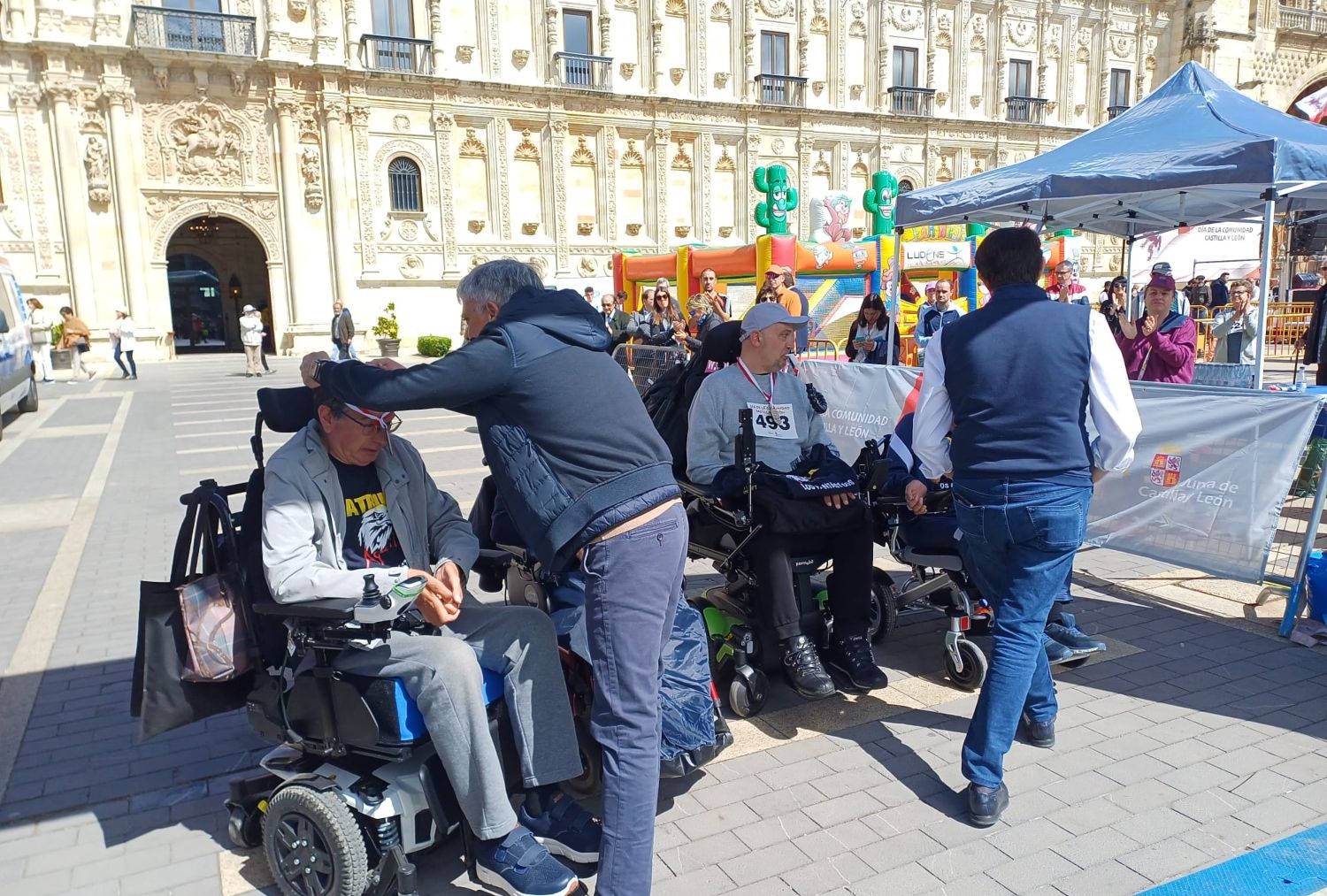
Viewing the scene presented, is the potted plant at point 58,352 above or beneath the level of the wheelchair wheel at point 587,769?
above

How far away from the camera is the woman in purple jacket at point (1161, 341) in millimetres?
6652

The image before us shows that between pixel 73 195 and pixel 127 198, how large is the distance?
128cm

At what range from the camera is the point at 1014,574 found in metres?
3.19

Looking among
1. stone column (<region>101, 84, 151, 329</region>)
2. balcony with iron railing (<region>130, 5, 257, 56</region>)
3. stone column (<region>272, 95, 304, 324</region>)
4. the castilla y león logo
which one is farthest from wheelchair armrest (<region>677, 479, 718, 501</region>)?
balcony with iron railing (<region>130, 5, 257, 56</region>)

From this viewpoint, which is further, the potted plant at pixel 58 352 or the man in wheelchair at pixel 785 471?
the potted plant at pixel 58 352

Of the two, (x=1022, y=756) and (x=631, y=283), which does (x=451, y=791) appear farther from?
(x=631, y=283)

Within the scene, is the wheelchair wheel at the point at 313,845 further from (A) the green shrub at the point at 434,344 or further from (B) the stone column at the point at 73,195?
(B) the stone column at the point at 73,195

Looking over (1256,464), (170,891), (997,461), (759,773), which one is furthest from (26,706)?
(1256,464)

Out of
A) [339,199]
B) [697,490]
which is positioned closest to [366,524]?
[697,490]

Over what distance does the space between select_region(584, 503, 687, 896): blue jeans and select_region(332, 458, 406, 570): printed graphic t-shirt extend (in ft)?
2.83

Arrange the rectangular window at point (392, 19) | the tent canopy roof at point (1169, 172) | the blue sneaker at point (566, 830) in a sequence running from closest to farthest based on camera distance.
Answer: the blue sneaker at point (566, 830) → the tent canopy roof at point (1169, 172) → the rectangular window at point (392, 19)

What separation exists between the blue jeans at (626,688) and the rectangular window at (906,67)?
35974mm

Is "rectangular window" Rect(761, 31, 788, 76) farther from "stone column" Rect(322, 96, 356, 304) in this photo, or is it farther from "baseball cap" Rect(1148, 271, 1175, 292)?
"baseball cap" Rect(1148, 271, 1175, 292)

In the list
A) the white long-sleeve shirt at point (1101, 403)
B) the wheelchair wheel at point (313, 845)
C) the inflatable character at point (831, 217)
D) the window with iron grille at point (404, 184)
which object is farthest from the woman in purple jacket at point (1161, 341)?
the window with iron grille at point (404, 184)
